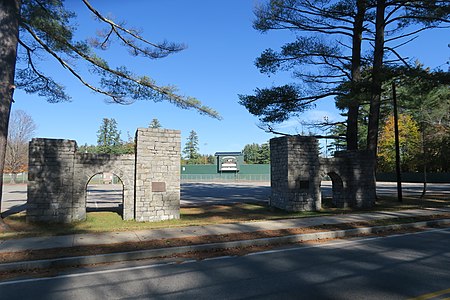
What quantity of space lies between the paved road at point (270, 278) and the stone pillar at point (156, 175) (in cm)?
700

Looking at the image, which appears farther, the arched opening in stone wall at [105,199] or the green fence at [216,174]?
the green fence at [216,174]

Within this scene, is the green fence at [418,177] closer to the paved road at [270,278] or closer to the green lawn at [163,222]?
the green lawn at [163,222]

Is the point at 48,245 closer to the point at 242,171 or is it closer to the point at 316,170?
the point at 316,170

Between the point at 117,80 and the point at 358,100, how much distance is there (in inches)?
466

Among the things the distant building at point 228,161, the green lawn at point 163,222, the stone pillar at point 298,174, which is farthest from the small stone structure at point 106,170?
the distant building at point 228,161

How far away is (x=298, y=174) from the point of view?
17.2 meters

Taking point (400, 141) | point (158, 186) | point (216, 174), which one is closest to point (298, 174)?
point (158, 186)

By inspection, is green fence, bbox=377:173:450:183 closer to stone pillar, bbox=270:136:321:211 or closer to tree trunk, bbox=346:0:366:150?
tree trunk, bbox=346:0:366:150

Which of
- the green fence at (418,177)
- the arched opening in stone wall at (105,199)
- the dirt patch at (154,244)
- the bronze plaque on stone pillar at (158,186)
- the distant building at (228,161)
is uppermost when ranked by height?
the distant building at (228,161)

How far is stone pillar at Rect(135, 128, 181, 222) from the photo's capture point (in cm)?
1366

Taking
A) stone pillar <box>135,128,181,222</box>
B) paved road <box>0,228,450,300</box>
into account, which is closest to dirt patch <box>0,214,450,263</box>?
paved road <box>0,228,450,300</box>

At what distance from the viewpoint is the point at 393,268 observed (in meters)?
6.07

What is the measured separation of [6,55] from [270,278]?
1137 centimetres

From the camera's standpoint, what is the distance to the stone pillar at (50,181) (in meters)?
Answer: 12.7
